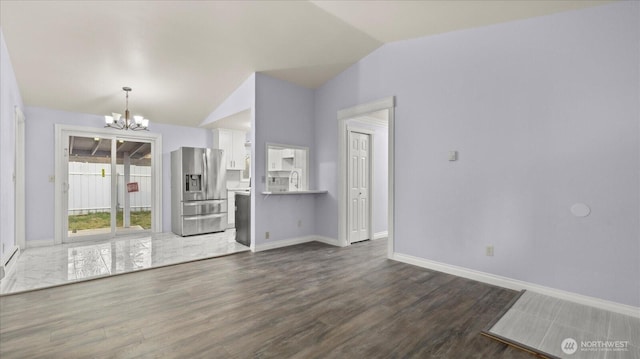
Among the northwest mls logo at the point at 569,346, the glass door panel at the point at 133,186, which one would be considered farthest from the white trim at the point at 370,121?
the glass door panel at the point at 133,186

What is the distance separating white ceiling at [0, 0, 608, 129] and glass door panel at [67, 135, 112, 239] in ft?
2.67

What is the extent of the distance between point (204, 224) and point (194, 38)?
3756 millimetres

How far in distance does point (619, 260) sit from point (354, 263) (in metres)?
2.67

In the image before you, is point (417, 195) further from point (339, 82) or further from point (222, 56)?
point (222, 56)

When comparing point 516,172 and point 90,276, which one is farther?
point 90,276

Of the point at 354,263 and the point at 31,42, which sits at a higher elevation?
the point at 31,42

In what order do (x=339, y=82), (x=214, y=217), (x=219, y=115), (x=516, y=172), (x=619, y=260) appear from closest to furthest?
(x=619, y=260), (x=516, y=172), (x=339, y=82), (x=219, y=115), (x=214, y=217)

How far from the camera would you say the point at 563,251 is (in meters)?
2.97

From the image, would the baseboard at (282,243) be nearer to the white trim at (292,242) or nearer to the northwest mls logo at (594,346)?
the white trim at (292,242)

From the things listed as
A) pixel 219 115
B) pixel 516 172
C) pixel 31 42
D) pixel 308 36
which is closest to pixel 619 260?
pixel 516 172

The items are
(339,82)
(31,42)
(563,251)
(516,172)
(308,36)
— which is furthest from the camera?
(339,82)

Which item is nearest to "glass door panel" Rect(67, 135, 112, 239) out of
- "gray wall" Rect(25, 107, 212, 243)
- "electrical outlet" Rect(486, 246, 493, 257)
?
"gray wall" Rect(25, 107, 212, 243)

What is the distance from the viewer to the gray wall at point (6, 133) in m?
3.37

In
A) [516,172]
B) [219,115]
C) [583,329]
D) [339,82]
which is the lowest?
[583,329]
